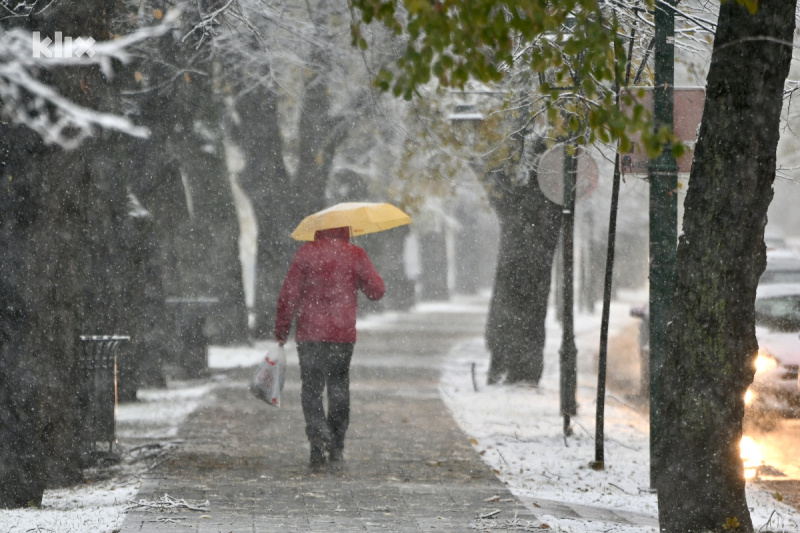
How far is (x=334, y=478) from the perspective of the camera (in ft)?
25.5

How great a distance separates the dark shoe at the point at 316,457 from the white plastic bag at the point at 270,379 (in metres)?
0.48

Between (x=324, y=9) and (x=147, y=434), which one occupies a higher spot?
(x=324, y=9)

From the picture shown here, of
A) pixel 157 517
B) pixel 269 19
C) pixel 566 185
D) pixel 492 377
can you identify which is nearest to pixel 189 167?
pixel 492 377

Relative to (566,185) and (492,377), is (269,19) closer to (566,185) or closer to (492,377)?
(566,185)

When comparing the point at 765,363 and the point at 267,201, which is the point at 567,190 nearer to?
the point at 765,363

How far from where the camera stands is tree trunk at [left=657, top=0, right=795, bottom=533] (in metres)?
5.23

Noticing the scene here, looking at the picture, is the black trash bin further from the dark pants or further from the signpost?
the signpost

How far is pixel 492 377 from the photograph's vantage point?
47.5 feet

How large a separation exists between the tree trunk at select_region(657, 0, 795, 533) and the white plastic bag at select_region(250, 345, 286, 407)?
352 centimetres

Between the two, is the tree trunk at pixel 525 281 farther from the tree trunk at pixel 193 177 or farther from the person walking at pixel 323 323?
the person walking at pixel 323 323

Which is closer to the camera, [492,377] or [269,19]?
[269,19]

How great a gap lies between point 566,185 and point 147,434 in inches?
181

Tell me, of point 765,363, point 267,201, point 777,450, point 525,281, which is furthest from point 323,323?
point 267,201

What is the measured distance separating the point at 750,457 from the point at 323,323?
4.06 metres
